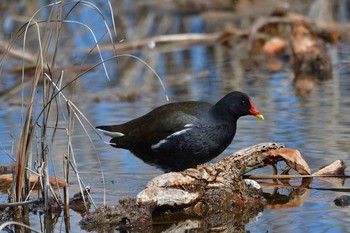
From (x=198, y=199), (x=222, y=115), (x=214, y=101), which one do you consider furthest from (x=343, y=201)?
(x=214, y=101)

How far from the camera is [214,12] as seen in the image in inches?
570

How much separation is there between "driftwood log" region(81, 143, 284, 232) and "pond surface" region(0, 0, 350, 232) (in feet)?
0.40

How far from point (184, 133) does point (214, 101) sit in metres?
2.82

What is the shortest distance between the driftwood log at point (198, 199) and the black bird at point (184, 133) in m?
0.30

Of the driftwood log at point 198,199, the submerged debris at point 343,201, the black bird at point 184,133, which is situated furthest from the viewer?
the black bird at point 184,133

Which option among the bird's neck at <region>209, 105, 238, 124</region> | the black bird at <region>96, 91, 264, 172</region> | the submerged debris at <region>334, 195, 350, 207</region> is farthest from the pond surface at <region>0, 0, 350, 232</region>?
the bird's neck at <region>209, 105, 238, 124</region>

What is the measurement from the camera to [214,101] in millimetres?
8500

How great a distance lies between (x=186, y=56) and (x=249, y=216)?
6.89 m

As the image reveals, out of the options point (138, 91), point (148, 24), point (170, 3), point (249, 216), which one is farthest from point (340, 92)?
point (170, 3)

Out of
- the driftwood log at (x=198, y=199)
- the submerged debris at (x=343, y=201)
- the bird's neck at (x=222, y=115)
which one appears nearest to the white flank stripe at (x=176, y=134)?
the bird's neck at (x=222, y=115)

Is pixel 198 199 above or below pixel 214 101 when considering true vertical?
below

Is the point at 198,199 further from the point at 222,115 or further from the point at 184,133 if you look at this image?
the point at 222,115

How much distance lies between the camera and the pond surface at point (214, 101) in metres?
5.00

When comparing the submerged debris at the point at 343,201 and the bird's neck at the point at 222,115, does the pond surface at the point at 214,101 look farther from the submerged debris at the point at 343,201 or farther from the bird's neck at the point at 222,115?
the bird's neck at the point at 222,115
